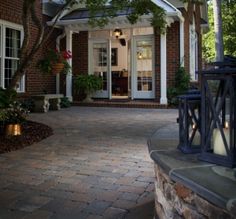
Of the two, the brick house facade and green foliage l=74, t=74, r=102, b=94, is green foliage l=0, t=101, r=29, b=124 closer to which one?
the brick house facade

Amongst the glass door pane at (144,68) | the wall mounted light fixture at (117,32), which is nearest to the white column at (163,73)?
the glass door pane at (144,68)

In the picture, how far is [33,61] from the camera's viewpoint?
1078 cm

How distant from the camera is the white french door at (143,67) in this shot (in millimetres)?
11578

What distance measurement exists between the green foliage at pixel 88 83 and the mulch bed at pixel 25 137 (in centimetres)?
496

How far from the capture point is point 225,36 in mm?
21078

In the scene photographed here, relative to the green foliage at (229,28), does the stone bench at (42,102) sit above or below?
below

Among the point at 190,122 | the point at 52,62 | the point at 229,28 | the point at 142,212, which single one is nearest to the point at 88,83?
the point at 52,62

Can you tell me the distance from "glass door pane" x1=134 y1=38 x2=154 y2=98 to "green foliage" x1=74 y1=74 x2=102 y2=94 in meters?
1.30

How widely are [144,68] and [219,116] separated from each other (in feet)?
32.2

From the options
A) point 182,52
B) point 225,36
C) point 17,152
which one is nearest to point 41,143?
point 17,152

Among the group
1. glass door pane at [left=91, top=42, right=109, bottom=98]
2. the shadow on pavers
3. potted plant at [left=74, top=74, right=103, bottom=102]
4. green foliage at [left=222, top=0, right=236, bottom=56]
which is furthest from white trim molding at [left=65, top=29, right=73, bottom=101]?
green foliage at [left=222, top=0, right=236, bottom=56]

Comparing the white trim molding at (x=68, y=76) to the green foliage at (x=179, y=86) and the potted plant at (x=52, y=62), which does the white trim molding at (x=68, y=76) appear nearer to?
the potted plant at (x=52, y=62)

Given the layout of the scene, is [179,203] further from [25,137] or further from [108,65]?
[108,65]

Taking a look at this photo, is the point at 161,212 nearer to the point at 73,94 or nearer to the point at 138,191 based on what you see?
the point at 138,191
